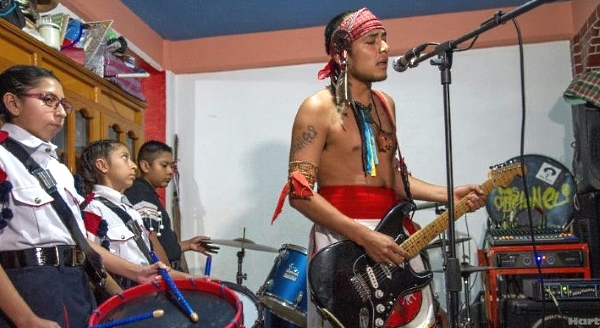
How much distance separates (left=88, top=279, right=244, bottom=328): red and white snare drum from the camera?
1.65 metres

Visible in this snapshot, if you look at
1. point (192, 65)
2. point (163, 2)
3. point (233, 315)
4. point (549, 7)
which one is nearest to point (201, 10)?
point (163, 2)

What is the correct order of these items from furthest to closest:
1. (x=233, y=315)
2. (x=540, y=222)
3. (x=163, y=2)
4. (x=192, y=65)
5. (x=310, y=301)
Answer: (x=192, y=65) < (x=163, y=2) < (x=540, y=222) < (x=310, y=301) < (x=233, y=315)

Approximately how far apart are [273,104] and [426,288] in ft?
11.4

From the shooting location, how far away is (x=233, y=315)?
1.66 meters

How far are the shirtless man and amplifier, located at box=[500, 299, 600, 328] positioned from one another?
4.42 feet

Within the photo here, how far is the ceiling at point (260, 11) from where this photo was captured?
4.98m

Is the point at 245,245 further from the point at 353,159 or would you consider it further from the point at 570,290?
the point at 353,159

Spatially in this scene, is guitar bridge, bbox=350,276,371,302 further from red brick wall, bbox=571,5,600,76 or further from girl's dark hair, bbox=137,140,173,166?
red brick wall, bbox=571,5,600,76

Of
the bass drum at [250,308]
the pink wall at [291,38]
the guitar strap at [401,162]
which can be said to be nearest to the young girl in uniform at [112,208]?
the bass drum at [250,308]

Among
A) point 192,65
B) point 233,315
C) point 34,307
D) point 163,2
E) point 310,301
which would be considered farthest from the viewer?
point 192,65

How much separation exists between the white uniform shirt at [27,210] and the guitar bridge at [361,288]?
925 mm

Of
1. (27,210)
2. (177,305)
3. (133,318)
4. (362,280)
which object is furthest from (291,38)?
(133,318)

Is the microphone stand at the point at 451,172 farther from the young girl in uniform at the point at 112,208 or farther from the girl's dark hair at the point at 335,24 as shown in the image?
the young girl in uniform at the point at 112,208

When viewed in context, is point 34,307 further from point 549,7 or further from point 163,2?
point 549,7
